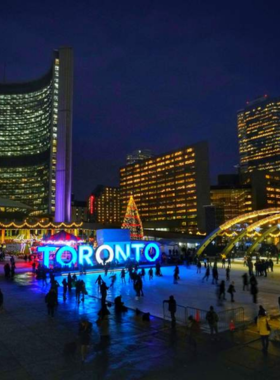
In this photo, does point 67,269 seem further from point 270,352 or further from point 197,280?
point 270,352

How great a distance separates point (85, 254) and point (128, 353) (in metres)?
25.0

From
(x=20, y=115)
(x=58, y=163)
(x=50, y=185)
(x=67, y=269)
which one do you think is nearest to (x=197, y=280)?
(x=67, y=269)

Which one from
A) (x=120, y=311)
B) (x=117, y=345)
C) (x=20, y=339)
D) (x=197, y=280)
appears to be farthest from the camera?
(x=197, y=280)

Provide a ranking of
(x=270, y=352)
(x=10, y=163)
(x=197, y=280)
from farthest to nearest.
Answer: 1. (x=10, y=163)
2. (x=197, y=280)
3. (x=270, y=352)

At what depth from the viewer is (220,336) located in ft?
40.0

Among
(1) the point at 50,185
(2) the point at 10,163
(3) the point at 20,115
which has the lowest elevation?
(1) the point at 50,185

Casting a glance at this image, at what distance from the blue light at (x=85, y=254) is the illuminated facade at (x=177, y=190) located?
332 feet

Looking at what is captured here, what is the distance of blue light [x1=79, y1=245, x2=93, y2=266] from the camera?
113 ft

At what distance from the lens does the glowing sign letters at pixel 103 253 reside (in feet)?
113

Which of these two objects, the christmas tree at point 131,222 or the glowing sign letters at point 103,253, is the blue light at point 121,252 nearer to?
→ the glowing sign letters at point 103,253

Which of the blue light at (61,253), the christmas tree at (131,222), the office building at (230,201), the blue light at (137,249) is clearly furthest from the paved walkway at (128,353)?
the office building at (230,201)

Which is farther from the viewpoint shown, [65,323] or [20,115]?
[20,115]

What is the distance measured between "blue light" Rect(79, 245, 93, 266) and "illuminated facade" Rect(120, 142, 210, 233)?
101271mm

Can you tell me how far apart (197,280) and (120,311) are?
14.1m
